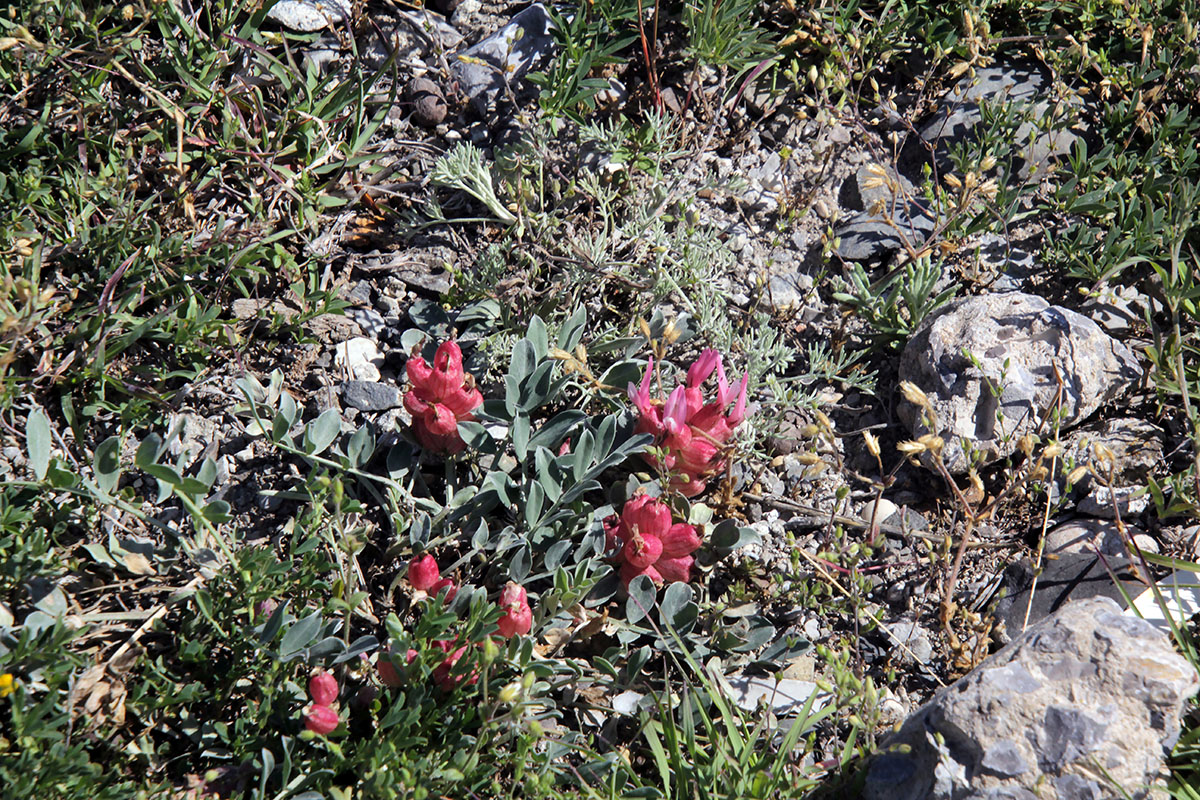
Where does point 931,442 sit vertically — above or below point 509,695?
above

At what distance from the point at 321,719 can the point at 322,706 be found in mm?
44

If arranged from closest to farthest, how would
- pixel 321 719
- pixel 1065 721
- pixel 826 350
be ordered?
pixel 1065 721 → pixel 321 719 → pixel 826 350

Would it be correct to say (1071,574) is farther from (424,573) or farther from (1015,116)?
(424,573)

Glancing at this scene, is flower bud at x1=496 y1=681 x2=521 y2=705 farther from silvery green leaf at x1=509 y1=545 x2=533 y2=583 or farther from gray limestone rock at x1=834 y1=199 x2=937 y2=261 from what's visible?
gray limestone rock at x1=834 y1=199 x2=937 y2=261

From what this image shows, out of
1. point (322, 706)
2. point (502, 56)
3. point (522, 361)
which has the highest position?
point (502, 56)

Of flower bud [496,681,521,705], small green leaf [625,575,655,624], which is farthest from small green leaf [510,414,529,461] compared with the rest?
flower bud [496,681,521,705]

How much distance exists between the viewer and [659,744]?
8.18 feet

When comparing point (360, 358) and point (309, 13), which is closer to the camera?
point (360, 358)

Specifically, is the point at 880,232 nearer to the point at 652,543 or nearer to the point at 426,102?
the point at 652,543

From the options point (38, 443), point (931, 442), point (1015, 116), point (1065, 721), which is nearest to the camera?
point (1065, 721)

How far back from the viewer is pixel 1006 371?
3002 mm

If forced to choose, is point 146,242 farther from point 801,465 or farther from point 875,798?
point 875,798

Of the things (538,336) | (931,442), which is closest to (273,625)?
(538,336)

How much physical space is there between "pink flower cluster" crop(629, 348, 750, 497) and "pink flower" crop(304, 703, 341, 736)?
3.77ft
